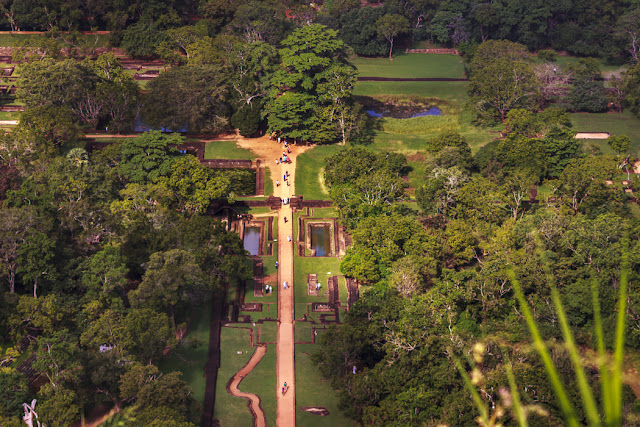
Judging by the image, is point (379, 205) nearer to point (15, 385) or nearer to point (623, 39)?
point (15, 385)

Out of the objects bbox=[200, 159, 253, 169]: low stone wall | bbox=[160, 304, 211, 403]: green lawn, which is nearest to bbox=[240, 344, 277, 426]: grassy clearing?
bbox=[160, 304, 211, 403]: green lawn

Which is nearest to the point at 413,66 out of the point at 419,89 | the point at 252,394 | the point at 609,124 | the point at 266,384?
the point at 419,89

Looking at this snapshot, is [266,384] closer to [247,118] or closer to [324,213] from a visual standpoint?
[324,213]

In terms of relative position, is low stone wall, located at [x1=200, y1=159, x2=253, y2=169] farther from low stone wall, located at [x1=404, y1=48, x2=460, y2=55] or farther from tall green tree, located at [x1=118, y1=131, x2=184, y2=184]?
low stone wall, located at [x1=404, y1=48, x2=460, y2=55]

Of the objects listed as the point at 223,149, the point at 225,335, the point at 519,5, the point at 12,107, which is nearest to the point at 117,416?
the point at 225,335

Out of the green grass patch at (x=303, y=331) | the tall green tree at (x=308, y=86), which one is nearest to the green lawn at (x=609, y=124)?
the tall green tree at (x=308, y=86)
